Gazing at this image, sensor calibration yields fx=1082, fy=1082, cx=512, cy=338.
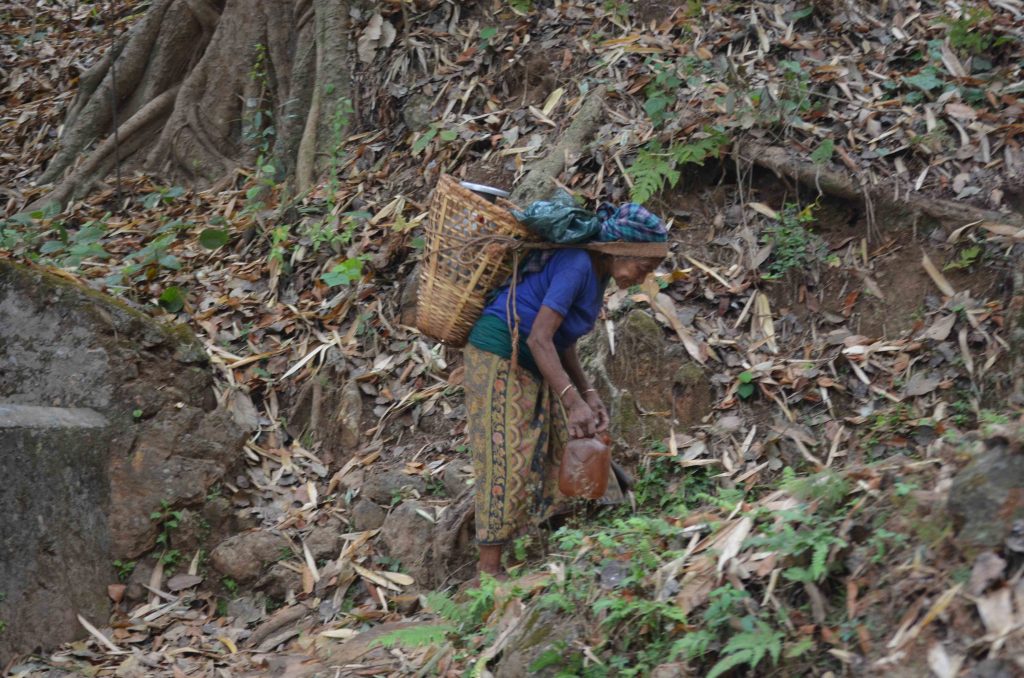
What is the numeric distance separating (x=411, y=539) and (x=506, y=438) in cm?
130

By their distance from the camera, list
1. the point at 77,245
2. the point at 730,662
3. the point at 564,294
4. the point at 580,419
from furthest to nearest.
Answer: the point at 77,245 → the point at 580,419 → the point at 564,294 → the point at 730,662

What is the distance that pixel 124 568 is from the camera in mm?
Answer: 6527

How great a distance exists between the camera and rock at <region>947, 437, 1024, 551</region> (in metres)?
3.56

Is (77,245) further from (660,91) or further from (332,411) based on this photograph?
(660,91)

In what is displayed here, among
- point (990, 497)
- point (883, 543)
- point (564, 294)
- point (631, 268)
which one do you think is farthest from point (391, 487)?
point (990, 497)

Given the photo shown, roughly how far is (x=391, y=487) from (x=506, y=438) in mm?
1557

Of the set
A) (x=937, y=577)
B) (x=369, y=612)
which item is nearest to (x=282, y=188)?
(x=369, y=612)

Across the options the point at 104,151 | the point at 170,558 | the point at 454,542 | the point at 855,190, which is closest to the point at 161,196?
the point at 104,151

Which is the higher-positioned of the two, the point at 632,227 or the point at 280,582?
the point at 632,227

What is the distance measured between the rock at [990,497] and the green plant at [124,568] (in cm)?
481

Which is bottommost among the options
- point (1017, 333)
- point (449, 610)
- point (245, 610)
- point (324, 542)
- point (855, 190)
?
point (245, 610)

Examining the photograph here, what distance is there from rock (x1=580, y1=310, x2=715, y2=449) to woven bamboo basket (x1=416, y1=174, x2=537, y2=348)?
4.10 feet

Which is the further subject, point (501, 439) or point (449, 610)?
point (501, 439)

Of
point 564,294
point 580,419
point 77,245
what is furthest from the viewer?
point 77,245
